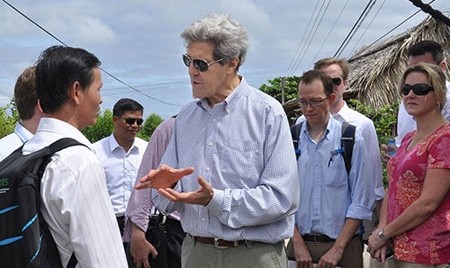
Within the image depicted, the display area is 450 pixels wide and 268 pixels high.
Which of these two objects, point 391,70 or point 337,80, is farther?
point 391,70

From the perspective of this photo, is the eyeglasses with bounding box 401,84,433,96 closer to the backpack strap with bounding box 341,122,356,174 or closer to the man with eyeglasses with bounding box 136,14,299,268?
the backpack strap with bounding box 341,122,356,174

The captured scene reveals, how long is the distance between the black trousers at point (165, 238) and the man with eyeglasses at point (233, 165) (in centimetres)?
134

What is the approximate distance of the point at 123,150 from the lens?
6293mm

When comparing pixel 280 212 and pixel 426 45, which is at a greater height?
pixel 426 45

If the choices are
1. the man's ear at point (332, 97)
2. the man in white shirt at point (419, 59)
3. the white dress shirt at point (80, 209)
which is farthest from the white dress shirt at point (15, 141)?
the man in white shirt at point (419, 59)

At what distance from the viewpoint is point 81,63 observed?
2686 millimetres

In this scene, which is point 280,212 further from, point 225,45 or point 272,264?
point 225,45

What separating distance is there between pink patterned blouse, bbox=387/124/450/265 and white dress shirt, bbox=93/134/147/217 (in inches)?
111

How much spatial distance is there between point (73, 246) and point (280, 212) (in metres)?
1.15

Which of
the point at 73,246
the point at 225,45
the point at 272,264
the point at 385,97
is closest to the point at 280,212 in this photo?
the point at 272,264

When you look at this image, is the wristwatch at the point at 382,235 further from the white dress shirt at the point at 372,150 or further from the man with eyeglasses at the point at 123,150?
the man with eyeglasses at the point at 123,150

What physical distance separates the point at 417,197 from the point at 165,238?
1891 mm

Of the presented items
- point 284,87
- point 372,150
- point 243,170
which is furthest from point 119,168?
point 284,87

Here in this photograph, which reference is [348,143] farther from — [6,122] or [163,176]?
[6,122]
